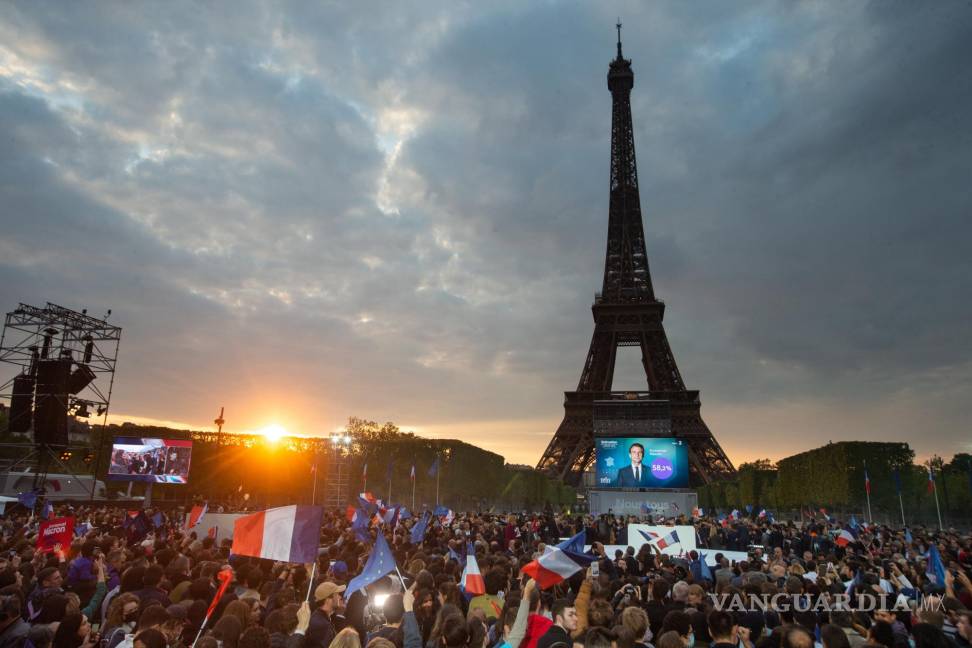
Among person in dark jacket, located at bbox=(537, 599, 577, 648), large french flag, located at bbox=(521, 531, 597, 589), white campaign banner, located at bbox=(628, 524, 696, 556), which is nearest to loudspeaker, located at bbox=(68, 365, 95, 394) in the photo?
white campaign banner, located at bbox=(628, 524, 696, 556)

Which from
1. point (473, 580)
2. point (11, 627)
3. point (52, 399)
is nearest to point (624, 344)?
point (52, 399)

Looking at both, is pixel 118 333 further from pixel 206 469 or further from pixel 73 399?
pixel 206 469

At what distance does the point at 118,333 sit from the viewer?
30.6 m

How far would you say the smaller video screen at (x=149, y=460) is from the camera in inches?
1432

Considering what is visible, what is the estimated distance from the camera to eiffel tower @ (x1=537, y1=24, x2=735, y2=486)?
53875 mm

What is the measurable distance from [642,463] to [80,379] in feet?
120

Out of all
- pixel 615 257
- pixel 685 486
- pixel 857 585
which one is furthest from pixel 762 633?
pixel 615 257

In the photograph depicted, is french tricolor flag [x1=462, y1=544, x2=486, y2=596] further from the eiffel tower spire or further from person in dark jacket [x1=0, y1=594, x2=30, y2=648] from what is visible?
the eiffel tower spire

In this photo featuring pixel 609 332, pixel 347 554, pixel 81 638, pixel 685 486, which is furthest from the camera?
pixel 609 332

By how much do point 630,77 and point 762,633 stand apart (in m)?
74.9

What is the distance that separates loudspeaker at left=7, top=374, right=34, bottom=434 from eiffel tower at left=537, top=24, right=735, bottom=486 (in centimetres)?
3883

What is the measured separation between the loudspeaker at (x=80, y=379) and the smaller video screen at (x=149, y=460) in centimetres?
826

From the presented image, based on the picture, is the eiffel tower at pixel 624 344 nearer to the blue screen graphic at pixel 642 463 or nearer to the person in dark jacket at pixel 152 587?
the blue screen graphic at pixel 642 463

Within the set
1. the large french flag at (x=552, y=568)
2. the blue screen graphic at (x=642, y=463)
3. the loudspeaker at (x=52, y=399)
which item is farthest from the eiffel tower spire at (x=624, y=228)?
the large french flag at (x=552, y=568)
